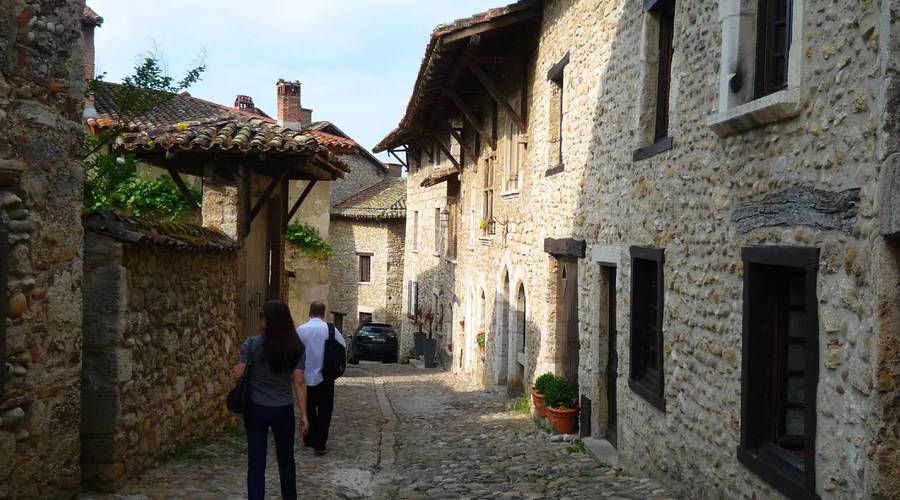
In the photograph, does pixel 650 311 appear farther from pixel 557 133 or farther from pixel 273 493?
pixel 557 133

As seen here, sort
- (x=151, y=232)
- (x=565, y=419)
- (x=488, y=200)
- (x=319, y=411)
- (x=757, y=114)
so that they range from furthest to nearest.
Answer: (x=488, y=200), (x=565, y=419), (x=319, y=411), (x=151, y=232), (x=757, y=114)

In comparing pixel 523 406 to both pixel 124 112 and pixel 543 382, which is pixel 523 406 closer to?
pixel 543 382

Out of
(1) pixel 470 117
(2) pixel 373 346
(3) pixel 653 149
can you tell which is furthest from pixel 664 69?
(2) pixel 373 346

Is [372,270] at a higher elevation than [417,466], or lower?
higher

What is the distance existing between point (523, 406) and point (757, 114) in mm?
7043

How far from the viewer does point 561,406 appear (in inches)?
364

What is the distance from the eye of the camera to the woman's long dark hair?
511cm

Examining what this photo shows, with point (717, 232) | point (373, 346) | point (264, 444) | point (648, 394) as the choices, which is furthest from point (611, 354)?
point (373, 346)

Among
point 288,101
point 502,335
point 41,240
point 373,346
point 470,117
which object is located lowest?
point 373,346

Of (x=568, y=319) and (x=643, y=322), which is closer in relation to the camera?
(x=643, y=322)

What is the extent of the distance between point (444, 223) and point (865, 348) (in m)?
17.6

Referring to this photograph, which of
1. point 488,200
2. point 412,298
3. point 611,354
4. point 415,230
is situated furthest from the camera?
point 412,298

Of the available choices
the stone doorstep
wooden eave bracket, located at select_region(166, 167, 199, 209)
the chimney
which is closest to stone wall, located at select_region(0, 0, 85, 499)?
wooden eave bracket, located at select_region(166, 167, 199, 209)

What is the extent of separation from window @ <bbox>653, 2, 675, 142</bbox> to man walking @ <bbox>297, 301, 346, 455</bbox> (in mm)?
3312
